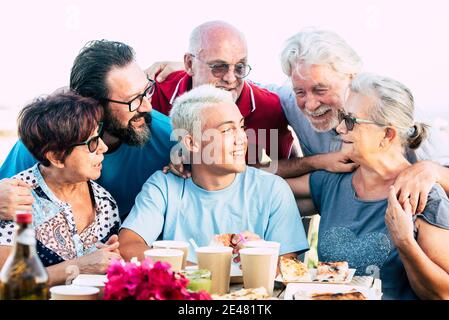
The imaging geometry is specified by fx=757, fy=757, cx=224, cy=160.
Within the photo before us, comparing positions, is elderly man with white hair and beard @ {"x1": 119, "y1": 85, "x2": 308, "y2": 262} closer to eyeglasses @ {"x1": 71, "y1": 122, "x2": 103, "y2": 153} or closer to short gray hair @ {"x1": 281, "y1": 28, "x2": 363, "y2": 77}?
eyeglasses @ {"x1": 71, "y1": 122, "x2": 103, "y2": 153}

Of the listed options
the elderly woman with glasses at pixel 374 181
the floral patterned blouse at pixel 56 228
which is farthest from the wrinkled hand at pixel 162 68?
the elderly woman with glasses at pixel 374 181

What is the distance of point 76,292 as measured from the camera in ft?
7.36

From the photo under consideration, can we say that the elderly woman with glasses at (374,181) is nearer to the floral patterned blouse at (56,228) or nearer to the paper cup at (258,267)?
the paper cup at (258,267)

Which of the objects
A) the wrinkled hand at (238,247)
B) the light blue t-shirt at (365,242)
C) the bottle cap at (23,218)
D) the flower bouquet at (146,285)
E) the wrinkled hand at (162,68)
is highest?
the wrinkled hand at (162,68)

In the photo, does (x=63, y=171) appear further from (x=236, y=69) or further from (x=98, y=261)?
(x=236, y=69)

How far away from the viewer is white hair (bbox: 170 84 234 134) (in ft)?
11.7

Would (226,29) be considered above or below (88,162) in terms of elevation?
above

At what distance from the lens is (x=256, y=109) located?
419cm

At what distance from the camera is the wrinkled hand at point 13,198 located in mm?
3238

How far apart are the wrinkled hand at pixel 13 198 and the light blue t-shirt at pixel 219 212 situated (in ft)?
1.50

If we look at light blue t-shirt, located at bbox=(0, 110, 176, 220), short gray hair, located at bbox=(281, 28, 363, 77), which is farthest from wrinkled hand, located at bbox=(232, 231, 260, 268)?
short gray hair, located at bbox=(281, 28, 363, 77)
